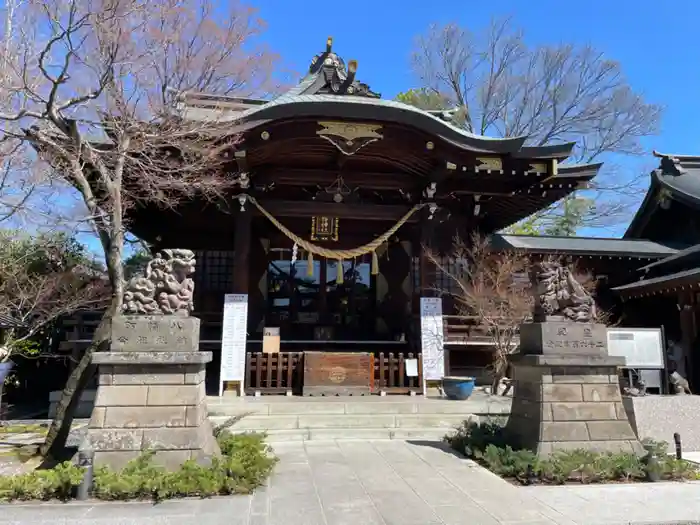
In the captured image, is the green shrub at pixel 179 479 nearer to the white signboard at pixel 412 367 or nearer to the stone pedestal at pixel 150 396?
the stone pedestal at pixel 150 396

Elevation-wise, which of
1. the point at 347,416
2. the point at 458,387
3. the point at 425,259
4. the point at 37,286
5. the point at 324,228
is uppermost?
the point at 324,228

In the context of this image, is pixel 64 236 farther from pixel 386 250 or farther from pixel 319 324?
pixel 386 250

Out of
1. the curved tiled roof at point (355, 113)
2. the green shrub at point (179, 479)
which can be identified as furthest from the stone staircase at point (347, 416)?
the curved tiled roof at point (355, 113)

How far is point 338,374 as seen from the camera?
996cm

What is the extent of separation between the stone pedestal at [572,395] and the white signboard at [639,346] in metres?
1.66

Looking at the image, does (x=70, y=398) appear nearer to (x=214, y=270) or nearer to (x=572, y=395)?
(x=572, y=395)

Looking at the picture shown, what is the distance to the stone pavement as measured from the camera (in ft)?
13.5

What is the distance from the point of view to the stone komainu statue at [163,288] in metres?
5.48

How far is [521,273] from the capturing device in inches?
509

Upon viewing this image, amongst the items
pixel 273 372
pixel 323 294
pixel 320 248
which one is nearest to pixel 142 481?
pixel 273 372

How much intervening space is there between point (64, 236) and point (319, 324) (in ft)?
22.2

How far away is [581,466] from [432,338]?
17.2 ft

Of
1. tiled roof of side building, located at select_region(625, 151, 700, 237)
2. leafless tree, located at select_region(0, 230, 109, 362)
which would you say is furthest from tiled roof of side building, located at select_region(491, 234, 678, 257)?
leafless tree, located at select_region(0, 230, 109, 362)

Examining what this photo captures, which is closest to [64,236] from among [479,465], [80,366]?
[80,366]
